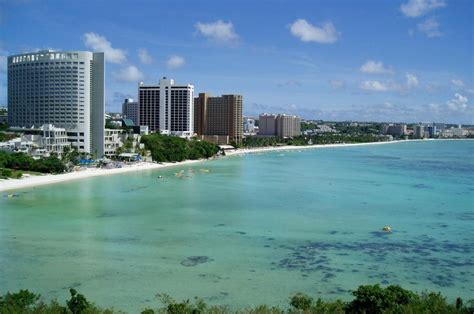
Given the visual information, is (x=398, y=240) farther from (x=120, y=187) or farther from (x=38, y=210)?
(x=120, y=187)

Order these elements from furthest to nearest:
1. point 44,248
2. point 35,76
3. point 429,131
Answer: point 429,131, point 35,76, point 44,248

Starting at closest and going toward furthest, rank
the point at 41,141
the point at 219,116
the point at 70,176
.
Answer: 1. the point at 70,176
2. the point at 41,141
3. the point at 219,116

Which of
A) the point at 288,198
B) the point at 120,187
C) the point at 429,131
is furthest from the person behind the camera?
the point at 429,131

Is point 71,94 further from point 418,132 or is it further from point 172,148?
point 418,132

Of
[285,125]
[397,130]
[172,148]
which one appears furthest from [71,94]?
[397,130]

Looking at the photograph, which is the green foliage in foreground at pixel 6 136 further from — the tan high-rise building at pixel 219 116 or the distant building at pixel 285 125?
the distant building at pixel 285 125

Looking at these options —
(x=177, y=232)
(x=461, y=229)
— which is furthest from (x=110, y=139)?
(x=461, y=229)
